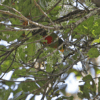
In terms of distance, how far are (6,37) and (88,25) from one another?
513 mm

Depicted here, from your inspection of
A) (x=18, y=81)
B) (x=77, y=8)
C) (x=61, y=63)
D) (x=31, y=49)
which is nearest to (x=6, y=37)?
(x=31, y=49)

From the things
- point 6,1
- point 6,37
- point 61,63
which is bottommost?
point 61,63

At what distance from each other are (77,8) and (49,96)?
65 centimetres

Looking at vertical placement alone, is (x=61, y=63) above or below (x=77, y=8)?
below

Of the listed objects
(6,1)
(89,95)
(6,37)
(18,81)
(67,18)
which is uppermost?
(6,1)

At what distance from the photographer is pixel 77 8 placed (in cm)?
102

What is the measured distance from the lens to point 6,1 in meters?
0.94

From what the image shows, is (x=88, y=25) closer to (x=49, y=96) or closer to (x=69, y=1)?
(x=69, y=1)

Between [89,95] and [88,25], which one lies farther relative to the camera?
[89,95]

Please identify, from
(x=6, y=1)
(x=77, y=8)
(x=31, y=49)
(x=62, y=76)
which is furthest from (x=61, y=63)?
(x=6, y=1)

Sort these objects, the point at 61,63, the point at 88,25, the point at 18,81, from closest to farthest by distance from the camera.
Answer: the point at 88,25
the point at 18,81
the point at 61,63

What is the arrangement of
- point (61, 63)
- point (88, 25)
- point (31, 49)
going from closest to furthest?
point (88, 25), point (31, 49), point (61, 63)

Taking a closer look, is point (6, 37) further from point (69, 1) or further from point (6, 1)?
point (69, 1)

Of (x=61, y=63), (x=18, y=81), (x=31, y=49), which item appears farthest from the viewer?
(x=61, y=63)
